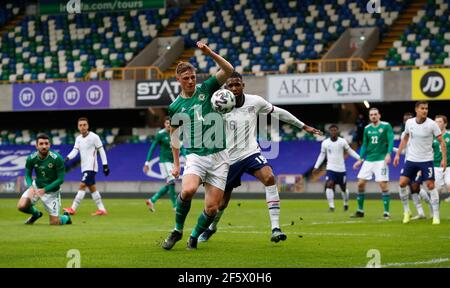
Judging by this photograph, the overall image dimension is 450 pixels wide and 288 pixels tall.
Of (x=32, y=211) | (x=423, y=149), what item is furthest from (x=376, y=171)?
(x=32, y=211)

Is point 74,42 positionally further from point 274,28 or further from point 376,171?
point 376,171

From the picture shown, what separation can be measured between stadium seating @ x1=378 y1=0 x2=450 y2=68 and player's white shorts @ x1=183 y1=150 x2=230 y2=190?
26826mm

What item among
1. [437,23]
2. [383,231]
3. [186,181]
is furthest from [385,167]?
[437,23]

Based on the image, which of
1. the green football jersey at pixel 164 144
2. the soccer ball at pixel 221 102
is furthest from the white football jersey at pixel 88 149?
the soccer ball at pixel 221 102

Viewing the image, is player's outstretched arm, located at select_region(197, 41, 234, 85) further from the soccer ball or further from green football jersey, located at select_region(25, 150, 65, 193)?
green football jersey, located at select_region(25, 150, 65, 193)

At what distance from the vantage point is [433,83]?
119 ft

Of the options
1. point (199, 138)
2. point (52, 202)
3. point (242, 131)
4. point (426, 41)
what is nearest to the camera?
point (199, 138)

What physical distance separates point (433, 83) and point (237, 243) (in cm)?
2416

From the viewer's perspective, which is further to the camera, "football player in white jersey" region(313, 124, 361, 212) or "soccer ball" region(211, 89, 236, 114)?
"football player in white jersey" region(313, 124, 361, 212)

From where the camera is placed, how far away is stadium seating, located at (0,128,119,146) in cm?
4538

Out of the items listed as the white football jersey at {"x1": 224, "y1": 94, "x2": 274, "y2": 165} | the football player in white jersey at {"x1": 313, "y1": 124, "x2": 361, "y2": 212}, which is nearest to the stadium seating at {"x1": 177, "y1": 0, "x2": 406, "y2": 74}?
the football player in white jersey at {"x1": 313, "y1": 124, "x2": 361, "y2": 212}

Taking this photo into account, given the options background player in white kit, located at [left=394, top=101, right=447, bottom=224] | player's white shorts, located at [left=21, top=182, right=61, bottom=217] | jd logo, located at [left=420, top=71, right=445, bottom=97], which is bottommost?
player's white shorts, located at [left=21, top=182, right=61, bottom=217]

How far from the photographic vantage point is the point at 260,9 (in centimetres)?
4481

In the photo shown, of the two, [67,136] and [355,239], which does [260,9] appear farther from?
[355,239]
